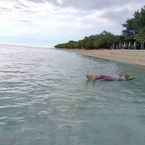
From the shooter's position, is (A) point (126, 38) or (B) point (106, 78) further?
(A) point (126, 38)

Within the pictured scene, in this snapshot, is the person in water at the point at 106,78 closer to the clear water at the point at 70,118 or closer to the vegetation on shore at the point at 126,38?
the clear water at the point at 70,118

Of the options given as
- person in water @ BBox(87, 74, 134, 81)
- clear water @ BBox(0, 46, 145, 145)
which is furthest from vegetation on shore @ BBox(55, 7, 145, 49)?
clear water @ BBox(0, 46, 145, 145)

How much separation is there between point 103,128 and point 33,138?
1.91 metres

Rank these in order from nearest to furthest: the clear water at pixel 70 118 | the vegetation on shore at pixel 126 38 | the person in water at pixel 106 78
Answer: the clear water at pixel 70 118
the person in water at pixel 106 78
the vegetation on shore at pixel 126 38

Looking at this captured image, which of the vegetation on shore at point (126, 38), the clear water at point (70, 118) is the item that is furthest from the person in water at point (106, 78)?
the vegetation on shore at point (126, 38)

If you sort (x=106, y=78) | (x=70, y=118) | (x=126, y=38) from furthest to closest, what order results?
(x=126, y=38), (x=106, y=78), (x=70, y=118)

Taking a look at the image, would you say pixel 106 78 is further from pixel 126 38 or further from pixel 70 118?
pixel 126 38

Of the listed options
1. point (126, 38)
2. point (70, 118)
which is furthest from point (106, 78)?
point (126, 38)

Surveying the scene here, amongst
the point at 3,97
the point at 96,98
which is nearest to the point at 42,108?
the point at 3,97

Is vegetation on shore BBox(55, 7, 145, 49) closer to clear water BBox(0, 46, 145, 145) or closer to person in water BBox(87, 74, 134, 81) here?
person in water BBox(87, 74, 134, 81)

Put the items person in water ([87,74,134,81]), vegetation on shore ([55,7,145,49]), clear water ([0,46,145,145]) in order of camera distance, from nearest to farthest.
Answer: clear water ([0,46,145,145])
person in water ([87,74,134,81])
vegetation on shore ([55,7,145,49])

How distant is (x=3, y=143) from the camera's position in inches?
216

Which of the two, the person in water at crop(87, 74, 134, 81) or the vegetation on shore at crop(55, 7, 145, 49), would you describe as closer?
the person in water at crop(87, 74, 134, 81)

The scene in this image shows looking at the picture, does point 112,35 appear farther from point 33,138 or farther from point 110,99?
point 33,138
